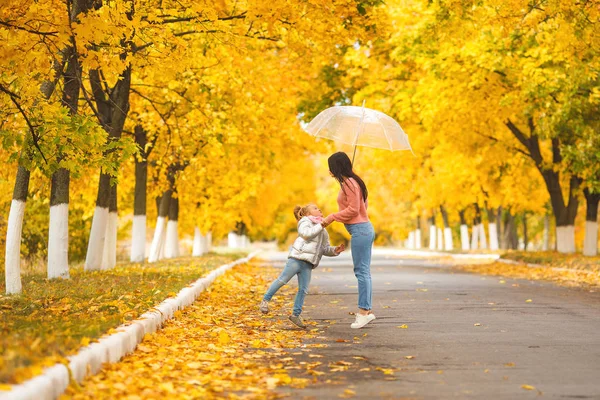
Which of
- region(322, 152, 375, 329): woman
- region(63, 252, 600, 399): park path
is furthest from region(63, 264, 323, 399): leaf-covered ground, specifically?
region(322, 152, 375, 329): woman

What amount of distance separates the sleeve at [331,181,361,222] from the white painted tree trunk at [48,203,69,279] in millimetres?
7012

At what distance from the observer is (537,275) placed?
24719mm

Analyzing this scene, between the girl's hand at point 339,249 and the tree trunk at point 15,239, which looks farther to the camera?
the tree trunk at point 15,239

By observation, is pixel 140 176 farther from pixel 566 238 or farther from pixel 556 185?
pixel 566 238

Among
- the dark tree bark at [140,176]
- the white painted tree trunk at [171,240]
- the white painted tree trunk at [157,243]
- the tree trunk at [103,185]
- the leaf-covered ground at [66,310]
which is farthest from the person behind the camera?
the white painted tree trunk at [171,240]

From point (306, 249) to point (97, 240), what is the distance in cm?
908

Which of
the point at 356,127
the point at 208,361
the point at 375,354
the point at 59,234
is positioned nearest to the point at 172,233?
the point at 59,234

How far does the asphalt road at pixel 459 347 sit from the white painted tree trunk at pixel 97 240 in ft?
16.2

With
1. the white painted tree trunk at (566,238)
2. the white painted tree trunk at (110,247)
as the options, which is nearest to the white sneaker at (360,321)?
the white painted tree trunk at (110,247)

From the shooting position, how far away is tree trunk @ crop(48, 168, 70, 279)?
1697cm

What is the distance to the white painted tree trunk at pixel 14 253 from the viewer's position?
44.8 feet

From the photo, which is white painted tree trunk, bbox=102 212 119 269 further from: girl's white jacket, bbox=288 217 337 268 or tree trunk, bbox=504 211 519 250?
tree trunk, bbox=504 211 519 250

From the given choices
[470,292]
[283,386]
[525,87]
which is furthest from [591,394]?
[525,87]

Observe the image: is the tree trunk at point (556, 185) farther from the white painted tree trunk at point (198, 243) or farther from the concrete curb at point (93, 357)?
the concrete curb at point (93, 357)
